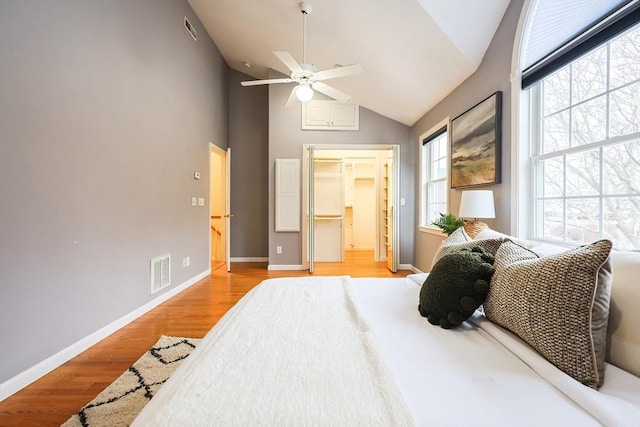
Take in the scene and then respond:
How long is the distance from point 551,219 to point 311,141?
3.45m

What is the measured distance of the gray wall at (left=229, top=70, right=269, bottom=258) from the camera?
529 cm

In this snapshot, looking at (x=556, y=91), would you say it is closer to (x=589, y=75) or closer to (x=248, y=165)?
(x=589, y=75)

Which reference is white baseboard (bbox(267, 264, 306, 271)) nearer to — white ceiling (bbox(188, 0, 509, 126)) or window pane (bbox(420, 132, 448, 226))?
window pane (bbox(420, 132, 448, 226))

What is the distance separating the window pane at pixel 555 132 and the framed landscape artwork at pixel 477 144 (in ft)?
1.18

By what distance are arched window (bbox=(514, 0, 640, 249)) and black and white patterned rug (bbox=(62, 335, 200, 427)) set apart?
2725mm

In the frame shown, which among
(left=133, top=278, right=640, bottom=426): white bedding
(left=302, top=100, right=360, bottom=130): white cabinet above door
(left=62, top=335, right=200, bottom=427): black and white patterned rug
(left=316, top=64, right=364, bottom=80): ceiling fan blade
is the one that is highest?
(left=302, top=100, right=360, bottom=130): white cabinet above door

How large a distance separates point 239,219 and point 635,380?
17.2 ft

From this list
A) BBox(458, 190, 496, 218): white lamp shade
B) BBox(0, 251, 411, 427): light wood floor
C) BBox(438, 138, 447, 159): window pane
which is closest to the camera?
BBox(0, 251, 411, 427): light wood floor

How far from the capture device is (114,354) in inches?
76.0

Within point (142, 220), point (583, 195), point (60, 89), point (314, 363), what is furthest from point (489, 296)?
point (142, 220)

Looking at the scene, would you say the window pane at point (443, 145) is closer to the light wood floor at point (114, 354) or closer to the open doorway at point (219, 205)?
the light wood floor at point (114, 354)

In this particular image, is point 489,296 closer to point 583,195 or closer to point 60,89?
point 583,195

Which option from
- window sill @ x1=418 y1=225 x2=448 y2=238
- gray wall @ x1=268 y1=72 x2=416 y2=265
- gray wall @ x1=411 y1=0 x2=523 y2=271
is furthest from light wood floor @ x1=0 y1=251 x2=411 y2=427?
gray wall @ x1=411 y1=0 x2=523 y2=271

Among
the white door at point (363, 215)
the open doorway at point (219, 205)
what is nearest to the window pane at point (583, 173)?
the open doorway at point (219, 205)
